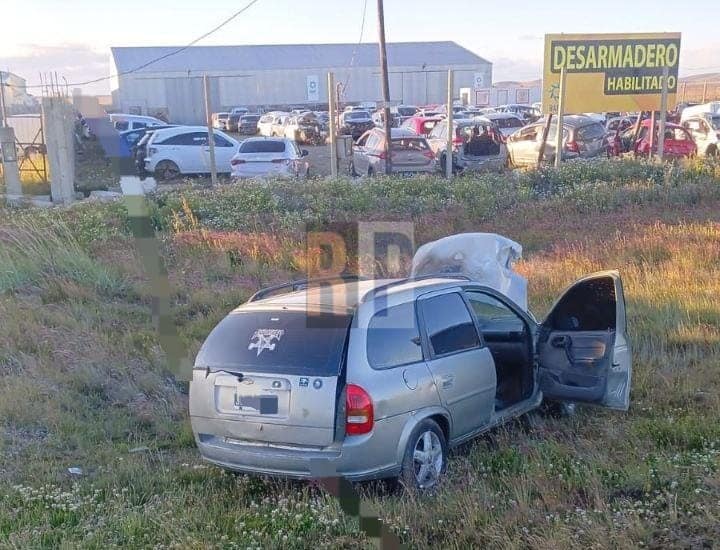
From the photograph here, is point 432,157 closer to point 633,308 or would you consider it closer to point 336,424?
point 633,308

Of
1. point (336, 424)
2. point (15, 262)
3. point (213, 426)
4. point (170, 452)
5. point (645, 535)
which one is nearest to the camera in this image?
point (645, 535)

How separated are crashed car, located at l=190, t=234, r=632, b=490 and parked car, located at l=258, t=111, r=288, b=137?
1259 inches

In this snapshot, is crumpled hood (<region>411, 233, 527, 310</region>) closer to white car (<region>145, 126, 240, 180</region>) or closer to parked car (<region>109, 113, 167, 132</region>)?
white car (<region>145, 126, 240, 180</region>)

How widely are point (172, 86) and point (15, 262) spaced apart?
41.9 metres

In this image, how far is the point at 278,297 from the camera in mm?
5477

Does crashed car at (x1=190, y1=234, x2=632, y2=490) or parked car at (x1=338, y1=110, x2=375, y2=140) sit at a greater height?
parked car at (x1=338, y1=110, x2=375, y2=140)

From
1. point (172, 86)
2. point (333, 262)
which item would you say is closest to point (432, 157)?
point (333, 262)

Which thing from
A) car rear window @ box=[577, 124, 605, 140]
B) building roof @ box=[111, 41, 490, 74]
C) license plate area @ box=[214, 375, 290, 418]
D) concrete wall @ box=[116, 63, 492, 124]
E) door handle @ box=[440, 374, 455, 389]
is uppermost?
building roof @ box=[111, 41, 490, 74]

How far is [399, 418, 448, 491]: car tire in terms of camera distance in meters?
4.73

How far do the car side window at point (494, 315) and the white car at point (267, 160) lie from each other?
1390cm

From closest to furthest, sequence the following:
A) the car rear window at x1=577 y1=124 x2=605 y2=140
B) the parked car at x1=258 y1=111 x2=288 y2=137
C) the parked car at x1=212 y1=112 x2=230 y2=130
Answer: the car rear window at x1=577 y1=124 x2=605 y2=140 → the parked car at x1=258 y1=111 x2=288 y2=137 → the parked car at x1=212 y1=112 x2=230 y2=130

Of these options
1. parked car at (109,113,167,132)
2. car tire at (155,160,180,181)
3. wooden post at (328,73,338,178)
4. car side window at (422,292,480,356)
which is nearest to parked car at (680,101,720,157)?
wooden post at (328,73,338,178)

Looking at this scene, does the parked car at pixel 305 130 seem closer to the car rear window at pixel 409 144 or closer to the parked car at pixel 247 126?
the parked car at pixel 247 126

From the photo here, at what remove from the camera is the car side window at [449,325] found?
5.22m
